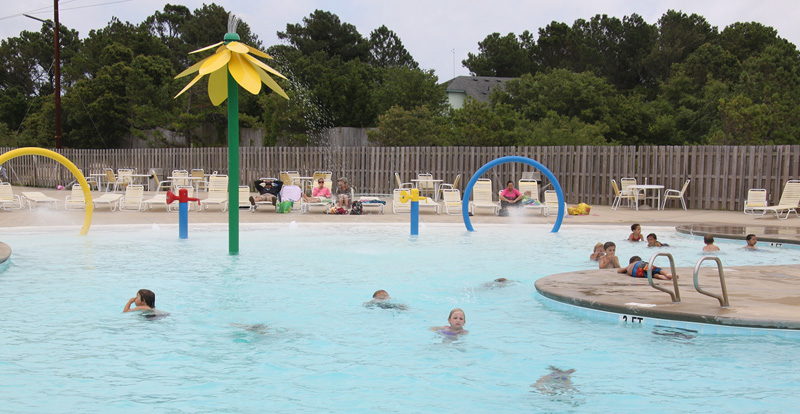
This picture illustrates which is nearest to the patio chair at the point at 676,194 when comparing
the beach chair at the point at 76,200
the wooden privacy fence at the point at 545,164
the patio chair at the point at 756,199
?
the wooden privacy fence at the point at 545,164

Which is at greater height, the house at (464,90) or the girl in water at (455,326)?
the house at (464,90)

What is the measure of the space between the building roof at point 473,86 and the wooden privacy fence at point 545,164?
95.3 ft

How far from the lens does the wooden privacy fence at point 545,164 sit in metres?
19.8

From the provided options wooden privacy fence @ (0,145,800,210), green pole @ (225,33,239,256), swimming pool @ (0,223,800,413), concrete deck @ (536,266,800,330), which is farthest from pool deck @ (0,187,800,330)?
green pole @ (225,33,239,256)

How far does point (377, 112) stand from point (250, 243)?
2764 centimetres

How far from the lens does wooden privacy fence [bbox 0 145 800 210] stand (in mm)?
19750

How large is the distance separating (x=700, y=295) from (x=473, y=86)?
50.7 metres

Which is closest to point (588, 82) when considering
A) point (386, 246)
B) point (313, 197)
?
point (313, 197)

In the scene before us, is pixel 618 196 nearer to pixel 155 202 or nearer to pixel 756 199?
pixel 756 199

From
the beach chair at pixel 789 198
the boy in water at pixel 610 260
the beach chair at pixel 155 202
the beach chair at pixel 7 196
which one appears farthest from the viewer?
the beach chair at pixel 7 196

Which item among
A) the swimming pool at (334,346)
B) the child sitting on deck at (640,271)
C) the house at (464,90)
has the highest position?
the house at (464,90)

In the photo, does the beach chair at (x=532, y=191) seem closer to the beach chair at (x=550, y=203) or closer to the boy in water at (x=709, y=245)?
the beach chair at (x=550, y=203)

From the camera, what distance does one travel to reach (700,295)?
26.5 feet

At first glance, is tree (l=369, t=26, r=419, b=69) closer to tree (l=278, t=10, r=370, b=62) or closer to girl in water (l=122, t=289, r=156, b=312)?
tree (l=278, t=10, r=370, b=62)
